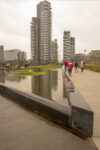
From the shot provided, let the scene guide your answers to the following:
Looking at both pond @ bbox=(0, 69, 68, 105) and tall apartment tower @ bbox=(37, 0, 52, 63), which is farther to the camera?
tall apartment tower @ bbox=(37, 0, 52, 63)

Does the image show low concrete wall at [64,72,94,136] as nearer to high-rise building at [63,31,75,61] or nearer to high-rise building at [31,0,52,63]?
high-rise building at [31,0,52,63]

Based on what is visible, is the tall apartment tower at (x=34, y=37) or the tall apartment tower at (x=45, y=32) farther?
the tall apartment tower at (x=34, y=37)

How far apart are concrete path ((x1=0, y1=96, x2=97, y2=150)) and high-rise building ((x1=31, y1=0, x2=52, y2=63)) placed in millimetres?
83658

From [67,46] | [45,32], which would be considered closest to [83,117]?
[45,32]

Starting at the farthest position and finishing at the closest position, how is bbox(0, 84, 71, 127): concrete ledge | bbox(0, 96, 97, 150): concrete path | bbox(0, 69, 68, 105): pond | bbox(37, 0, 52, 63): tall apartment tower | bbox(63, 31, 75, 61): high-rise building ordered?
bbox(63, 31, 75, 61): high-rise building < bbox(37, 0, 52, 63): tall apartment tower < bbox(0, 69, 68, 105): pond < bbox(0, 84, 71, 127): concrete ledge < bbox(0, 96, 97, 150): concrete path

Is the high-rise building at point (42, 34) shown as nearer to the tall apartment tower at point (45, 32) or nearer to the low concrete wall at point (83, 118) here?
the tall apartment tower at point (45, 32)

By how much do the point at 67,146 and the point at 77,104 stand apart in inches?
39.4

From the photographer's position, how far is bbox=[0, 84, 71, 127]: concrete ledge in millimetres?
3282

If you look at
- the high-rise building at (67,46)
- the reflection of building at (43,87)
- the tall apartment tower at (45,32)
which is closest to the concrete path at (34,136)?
the reflection of building at (43,87)

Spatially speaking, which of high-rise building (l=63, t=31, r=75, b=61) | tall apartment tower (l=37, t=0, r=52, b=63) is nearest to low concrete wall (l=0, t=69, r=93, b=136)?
tall apartment tower (l=37, t=0, r=52, b=63)

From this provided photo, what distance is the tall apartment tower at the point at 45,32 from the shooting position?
8744 cm

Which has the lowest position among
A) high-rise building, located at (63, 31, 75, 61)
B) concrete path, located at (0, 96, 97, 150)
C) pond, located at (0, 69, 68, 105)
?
concrete path, located at (0, 96, 97, 150)

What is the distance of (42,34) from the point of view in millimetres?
88688

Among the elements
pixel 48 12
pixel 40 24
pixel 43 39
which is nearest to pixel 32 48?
pixel 43 39
